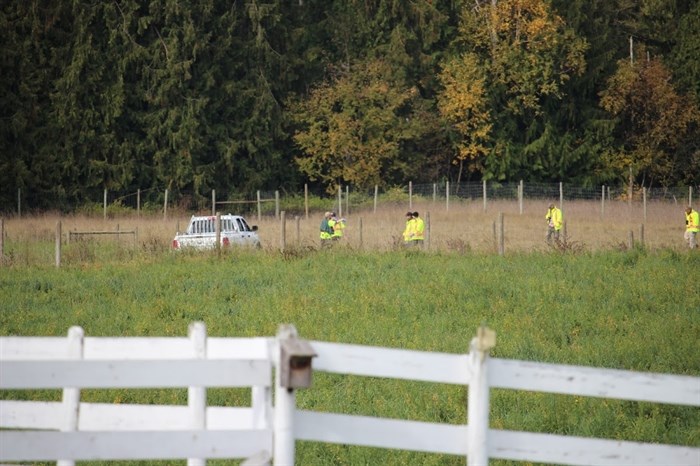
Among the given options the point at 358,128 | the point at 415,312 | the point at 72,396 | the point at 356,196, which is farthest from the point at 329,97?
the point at 72,396

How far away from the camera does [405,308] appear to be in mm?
22531

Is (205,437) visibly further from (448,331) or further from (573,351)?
(448,331)

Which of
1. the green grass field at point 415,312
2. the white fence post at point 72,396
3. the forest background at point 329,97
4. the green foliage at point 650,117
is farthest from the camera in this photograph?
the green foliage at point 650,117

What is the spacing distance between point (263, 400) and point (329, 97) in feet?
188

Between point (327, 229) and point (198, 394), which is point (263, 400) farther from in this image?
point (327, 229)

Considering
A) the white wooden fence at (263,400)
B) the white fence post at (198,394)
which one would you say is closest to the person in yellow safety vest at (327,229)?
the white wooden fence at (263,400)

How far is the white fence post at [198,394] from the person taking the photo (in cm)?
762

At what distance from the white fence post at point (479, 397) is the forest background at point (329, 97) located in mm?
51963

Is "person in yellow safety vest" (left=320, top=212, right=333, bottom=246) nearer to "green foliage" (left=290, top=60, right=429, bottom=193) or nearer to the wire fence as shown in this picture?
the wire fence

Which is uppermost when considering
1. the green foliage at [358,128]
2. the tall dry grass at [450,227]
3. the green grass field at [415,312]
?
the green foliage at [358,128]

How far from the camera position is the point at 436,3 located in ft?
226

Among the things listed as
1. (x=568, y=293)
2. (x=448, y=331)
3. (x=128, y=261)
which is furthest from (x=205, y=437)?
(x=128, y=261)

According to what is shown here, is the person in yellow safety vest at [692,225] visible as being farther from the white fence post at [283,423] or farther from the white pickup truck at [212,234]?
the white fence post at [283,423]

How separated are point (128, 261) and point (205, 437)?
25535 millimetres
